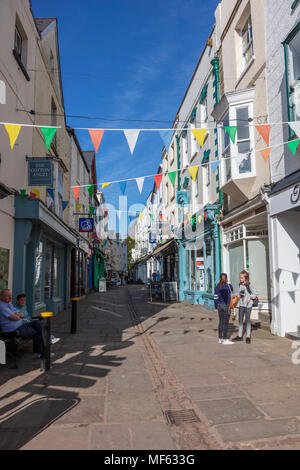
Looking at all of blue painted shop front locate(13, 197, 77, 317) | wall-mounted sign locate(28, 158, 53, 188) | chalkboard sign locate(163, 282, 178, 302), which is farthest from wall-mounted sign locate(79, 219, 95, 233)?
wall-mounted sign locate(28, 158, 53, 188)

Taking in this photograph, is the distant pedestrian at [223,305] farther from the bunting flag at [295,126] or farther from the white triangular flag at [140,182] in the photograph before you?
the bunting flag at [295,126]

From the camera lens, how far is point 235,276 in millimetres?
12508

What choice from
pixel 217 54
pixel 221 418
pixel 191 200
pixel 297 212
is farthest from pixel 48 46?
pixel 221 418

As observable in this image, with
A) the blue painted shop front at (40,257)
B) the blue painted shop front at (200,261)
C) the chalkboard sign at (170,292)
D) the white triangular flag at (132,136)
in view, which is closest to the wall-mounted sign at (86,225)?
the blue painted shop front at (40,257)

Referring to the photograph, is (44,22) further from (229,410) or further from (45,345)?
(229,410)

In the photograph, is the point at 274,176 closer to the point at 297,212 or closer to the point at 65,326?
the point at 297,212

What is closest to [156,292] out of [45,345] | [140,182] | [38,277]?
[38,277]

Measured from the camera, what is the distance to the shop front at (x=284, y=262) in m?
8.54

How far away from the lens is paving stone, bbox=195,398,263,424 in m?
3.79

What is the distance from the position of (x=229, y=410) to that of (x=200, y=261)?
12.7 m

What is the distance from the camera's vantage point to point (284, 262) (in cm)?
872

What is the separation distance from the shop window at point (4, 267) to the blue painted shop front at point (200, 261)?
7.86 meters

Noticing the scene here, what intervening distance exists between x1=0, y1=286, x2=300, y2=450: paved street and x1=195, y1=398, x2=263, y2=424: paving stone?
1cm

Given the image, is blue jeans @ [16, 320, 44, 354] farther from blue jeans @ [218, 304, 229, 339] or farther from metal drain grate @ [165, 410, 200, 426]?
blue jeans @ [218, 304, 229, 339]
